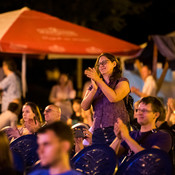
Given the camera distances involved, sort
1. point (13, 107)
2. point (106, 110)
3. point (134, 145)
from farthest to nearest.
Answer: point (13, 107) < point (106, 110) < point (134, 145)

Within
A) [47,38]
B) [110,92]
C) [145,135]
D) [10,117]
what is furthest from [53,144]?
[47,38]

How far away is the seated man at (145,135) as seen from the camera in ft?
12.5

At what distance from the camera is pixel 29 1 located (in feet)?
59.6

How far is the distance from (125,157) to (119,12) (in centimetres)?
1712

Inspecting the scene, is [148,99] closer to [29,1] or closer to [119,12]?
[29,1]

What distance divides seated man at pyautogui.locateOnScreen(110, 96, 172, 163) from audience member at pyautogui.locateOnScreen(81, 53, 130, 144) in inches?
13.5

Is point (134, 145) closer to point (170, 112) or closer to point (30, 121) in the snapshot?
point (30, 121)

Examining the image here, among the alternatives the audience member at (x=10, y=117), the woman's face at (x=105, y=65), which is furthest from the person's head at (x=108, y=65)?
the audience member at (x=10, y=117)

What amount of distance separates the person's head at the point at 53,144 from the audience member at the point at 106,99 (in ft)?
5.28

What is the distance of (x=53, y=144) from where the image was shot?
2738 mm

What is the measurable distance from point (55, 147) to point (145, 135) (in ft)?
4.96

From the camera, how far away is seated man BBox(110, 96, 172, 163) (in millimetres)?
3820

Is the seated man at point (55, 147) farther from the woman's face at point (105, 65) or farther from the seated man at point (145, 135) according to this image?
the woman's face at point (105, 65)

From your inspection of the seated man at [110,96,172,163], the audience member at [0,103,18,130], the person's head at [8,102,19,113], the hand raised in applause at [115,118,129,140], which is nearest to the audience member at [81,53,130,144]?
the seated man at [110,96,172,163]
